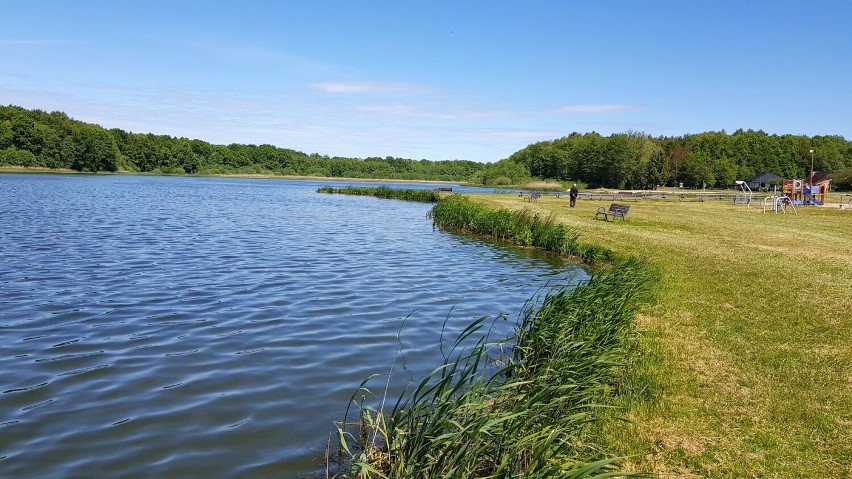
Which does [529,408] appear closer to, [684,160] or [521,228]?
[521,228]

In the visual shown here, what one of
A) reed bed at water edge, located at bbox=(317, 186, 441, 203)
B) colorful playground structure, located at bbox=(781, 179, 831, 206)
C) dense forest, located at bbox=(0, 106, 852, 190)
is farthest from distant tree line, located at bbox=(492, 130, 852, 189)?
reed bed at water edge, located at bbox=(317, 186, 441, 203)

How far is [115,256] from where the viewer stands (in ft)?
64.5

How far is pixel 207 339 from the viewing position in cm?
1068

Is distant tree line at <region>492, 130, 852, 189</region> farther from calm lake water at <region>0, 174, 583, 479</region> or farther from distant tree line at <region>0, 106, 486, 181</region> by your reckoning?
calm lake water at <region>0, 174, 583, 479</region>

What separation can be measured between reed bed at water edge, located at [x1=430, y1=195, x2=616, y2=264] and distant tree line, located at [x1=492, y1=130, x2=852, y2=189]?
78771mm

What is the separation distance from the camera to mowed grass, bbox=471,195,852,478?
586 centimetres

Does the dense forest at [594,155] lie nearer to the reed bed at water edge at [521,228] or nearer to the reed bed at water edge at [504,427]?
the reed bed at water edge at [521,228]

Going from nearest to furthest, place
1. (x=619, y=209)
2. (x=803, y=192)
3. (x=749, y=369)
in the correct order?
(x=749, y=369)
(x=619, y=209)
(x=803, y=192)

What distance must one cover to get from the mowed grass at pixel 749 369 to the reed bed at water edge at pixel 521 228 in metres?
3.08

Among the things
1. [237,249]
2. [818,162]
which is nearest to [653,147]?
[818,162]

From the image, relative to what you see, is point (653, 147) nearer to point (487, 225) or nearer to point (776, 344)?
point (487, 225)

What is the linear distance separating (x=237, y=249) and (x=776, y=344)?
1855cm

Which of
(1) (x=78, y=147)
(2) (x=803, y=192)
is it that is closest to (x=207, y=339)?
(2) (x=803, y=192)

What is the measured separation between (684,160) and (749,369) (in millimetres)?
118319
